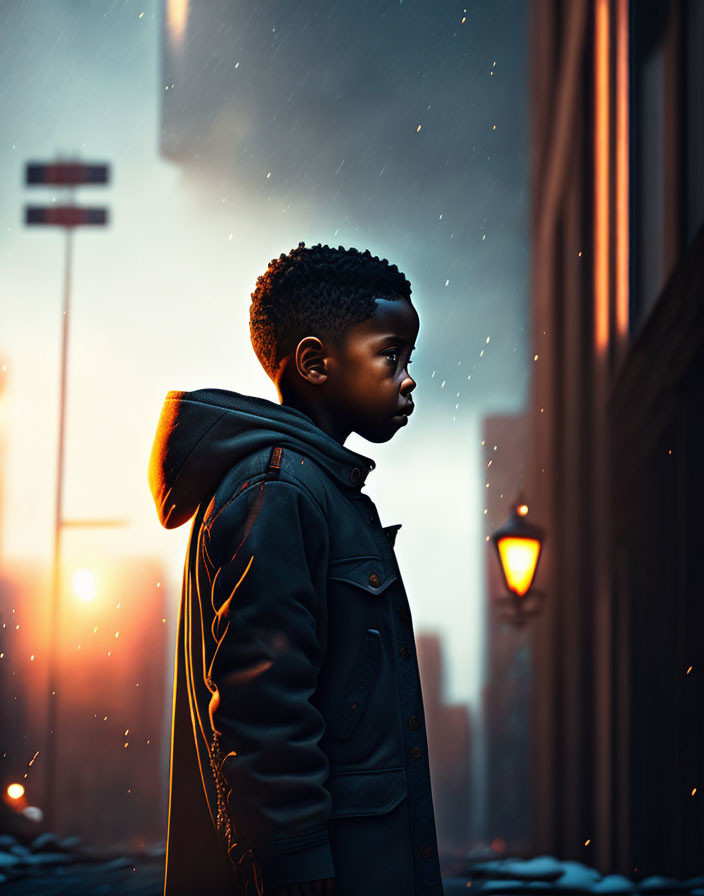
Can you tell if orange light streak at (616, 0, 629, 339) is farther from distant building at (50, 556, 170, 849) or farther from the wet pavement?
distant building at (50, 556, 170, 849)

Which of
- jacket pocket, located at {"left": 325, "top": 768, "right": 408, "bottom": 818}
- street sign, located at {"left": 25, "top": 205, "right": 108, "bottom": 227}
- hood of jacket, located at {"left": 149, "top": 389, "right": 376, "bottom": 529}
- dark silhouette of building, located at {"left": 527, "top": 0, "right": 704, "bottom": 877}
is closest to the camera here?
jacket pocket, located at {"left": 325, "top": 768, "right": 408, "bottom": 818}

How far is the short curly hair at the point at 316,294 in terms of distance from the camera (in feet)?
6.45

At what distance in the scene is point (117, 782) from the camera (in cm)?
862

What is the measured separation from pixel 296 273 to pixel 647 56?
603 centimetres

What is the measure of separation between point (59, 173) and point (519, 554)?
4536 millimetres

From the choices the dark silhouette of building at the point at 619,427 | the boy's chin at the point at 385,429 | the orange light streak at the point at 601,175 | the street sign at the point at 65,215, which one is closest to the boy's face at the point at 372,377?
the boy's chin at the point at 385,429

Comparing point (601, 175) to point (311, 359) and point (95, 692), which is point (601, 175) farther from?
point (311, 359)

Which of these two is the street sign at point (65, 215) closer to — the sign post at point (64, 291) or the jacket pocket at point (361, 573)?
the sign post at point (64, 291)

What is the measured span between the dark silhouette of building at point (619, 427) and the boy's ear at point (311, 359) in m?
3.27

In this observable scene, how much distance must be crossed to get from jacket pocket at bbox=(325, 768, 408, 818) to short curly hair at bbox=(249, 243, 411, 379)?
2.54 feet

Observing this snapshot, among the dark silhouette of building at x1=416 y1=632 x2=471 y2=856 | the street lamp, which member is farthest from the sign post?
the street lamp

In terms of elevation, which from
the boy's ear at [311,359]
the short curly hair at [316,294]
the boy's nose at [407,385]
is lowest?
the boy's nose at [407,385]

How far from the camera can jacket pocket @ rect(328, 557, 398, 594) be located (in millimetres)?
1804

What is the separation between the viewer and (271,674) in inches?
64.0
